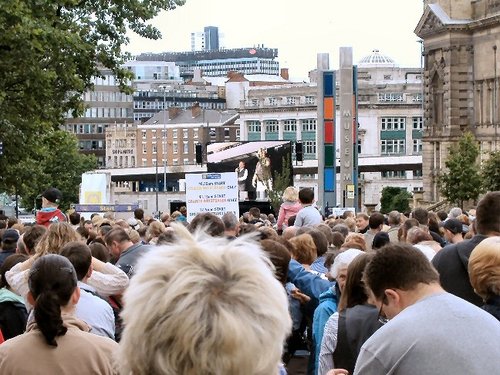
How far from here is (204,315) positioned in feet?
14.8

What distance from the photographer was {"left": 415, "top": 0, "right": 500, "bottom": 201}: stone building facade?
73875 millimetres

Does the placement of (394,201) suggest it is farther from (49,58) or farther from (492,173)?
(49,58)

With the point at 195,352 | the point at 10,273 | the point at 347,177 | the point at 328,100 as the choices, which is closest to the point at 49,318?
the point at 195,352

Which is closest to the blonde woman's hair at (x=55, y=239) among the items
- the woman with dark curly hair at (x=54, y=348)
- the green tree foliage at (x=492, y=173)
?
the woman with dark curly hair at (x=54, y=348)

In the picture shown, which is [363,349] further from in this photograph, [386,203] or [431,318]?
[386,203]

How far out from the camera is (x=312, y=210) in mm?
17922

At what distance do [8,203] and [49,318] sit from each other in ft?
283

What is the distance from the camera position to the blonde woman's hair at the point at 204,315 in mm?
4492

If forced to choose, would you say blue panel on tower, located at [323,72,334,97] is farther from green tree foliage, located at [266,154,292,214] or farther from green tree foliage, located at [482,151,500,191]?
green tree foliage, located at [266,154,292,214]

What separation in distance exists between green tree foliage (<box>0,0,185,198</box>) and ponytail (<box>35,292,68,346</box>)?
74.7 feet

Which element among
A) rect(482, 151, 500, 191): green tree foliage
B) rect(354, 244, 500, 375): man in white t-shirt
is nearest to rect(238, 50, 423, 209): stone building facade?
rect(482, 151, 500, 191): green tree foliage

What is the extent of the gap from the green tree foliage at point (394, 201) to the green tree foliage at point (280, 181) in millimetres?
10794

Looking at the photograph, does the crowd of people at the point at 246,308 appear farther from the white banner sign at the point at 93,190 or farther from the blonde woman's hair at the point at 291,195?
the white banner sign at the point at 93,190

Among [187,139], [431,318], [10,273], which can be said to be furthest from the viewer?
[187,139]
